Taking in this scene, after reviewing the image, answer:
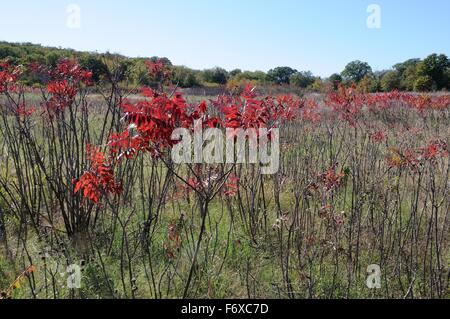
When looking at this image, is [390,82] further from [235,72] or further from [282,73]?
[235,72]

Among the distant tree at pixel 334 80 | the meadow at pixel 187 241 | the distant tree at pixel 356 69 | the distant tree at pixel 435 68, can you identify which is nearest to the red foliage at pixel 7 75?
the meadow at pixel 187 241

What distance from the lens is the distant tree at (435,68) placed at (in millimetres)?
26688

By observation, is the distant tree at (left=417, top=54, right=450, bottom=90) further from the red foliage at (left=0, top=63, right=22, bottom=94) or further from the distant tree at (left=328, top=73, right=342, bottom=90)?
the red foliage at (left=0, top=63, right=22, bottom=94)

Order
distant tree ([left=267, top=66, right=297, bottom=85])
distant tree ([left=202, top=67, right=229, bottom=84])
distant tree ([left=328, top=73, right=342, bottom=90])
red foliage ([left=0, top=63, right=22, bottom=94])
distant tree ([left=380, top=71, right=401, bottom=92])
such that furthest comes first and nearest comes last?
distant tree ([left=267, top=66, right=297, bottom=85]) < distant tree ([left=202, top=67, right=229, bottom=84]) < distant tree ([left=380, top=71, right=401, bottom=92]) < distant tree ([left=328, top=73, right=342, bottom=90]) < red foliage ([left=0, top=63, right=22, bottom=94])

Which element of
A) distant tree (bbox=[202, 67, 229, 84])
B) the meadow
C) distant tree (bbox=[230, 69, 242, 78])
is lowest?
the meadow

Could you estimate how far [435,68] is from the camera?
26906 millimetres

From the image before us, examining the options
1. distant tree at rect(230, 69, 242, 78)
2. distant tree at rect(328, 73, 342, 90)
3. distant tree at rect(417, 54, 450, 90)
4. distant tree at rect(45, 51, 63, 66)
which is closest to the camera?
distant tree at rect(45, 51, 63, 66)

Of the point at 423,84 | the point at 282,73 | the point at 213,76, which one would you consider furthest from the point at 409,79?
the point at 282,73

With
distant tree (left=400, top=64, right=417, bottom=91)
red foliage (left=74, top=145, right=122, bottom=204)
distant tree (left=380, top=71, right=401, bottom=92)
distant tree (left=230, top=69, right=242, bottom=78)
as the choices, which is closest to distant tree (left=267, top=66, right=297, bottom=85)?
distant tree (left=230, top=69, right=242, bottom=78)

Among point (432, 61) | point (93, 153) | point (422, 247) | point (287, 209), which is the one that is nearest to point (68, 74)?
point (93, 153)

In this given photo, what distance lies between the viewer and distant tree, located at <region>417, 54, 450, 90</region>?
2669cm
